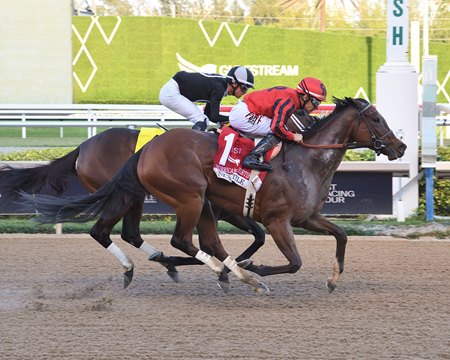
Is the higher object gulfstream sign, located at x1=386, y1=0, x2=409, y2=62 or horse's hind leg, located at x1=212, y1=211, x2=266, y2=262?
gulfstream sign, located at x1=386, y1=0, x2=409, y2=62

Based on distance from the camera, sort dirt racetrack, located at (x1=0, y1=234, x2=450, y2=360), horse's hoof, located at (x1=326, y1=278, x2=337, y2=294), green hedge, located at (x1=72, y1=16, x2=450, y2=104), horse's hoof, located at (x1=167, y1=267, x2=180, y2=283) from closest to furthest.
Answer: dirt racetrack, located at (x1=0, y1=234, x2=450, y2=360), horse's hoof, located at (x1=326, y1=278, x2=337, y2=294), horse's hoof, located at (x1=167, y1=267, x2=180, y2=283), green hedge, located at (x1=72, y1=16, x2=450, y2=104)

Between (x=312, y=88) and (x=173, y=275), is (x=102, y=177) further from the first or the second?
(x=312, y=88)

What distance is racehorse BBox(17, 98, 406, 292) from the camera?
611 centimetres

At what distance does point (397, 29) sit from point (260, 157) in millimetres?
4484

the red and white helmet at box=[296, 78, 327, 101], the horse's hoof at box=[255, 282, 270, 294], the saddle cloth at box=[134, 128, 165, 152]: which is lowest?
the horse's hoof at box=[255, 282, 270, 294]

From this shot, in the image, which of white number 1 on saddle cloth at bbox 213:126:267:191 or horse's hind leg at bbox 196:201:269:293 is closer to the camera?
white number 1 on saddle cloth at bbox 213:126:267:191

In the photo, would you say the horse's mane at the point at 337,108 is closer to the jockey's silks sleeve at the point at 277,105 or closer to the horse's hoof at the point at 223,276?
the jockey's silks sleeve at the point at 277,105

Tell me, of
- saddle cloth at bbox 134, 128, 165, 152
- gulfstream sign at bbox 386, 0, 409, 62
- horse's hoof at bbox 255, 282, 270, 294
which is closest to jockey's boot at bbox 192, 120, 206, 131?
saddle cloth at bbox 134, 128, 165, 152

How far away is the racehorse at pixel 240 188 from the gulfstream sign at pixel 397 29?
382 cm

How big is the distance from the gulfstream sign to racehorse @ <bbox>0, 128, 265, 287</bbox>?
374 centimetres

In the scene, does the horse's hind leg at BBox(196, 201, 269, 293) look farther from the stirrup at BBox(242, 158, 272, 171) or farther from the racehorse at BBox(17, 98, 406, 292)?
the stirrup at BBox(242, 158, 272, 171)

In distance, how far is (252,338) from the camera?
4.93 m

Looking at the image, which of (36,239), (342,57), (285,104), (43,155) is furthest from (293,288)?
(342,57)

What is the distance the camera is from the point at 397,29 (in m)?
9.94
